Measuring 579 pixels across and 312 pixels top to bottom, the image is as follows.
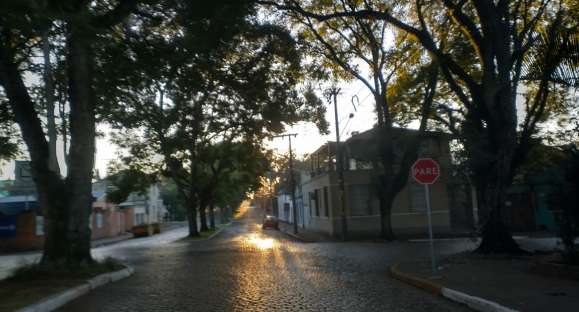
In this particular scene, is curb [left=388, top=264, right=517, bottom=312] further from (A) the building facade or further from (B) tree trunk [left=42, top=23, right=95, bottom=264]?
(A) the building facade

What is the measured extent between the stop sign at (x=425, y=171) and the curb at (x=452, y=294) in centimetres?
204

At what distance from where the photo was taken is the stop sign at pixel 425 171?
12.0 meters

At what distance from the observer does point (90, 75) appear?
14438 mm

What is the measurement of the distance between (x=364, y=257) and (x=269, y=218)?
4037 cm

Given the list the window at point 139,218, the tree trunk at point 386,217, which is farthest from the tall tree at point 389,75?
the window at point 139,218

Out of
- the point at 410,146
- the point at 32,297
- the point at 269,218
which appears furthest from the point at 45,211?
the point at 269,218

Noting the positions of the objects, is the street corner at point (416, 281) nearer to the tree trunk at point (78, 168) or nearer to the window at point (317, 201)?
the tree trunk at point (78, 168)

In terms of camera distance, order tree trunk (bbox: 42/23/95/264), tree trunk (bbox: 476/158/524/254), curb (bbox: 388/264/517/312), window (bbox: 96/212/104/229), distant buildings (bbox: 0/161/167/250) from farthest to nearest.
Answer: window (bbox: 96/212/104/229) → distant buildings (bbox: 0/161/167/250) → tree trunk (bbox: 476/158/524/254) → tree trunk (bbox: 42/23/95/264) → curb (bbox: 388/264/517/312)

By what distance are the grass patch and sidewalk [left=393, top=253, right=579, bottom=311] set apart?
7.26 m

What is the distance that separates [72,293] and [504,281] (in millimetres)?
8192

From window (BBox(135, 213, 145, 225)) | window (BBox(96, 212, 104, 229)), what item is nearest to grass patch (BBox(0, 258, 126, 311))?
window (BBox(96, 212, 104, 229))

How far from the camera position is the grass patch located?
1005 centimetres

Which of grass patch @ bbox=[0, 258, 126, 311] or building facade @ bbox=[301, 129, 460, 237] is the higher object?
building facade @ bbox=[301, 129, 460, 237]

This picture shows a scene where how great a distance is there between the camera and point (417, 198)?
114ft
